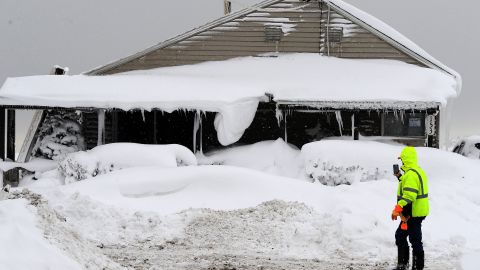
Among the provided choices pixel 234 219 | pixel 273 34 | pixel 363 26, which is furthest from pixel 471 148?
pixel 234 219

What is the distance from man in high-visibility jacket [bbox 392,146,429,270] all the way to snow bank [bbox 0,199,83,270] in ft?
13.0

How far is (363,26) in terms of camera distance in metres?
22.2

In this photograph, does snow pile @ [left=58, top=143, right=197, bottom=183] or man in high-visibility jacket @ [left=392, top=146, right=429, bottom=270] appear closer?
man in high-visibility jacket @ [left=392, top=146, right=429, bottom=270]

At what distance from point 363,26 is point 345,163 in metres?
7.68

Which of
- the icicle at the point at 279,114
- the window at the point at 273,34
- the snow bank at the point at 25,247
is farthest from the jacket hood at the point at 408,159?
the window at the point at 273,34

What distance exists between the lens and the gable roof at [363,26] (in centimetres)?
2208

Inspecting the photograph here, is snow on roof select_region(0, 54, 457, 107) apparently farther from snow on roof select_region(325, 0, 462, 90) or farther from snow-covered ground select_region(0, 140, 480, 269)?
snow-covered ground select_region(0, 140, 480, 269)

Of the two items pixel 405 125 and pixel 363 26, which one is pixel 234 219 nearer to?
pixel 405 125

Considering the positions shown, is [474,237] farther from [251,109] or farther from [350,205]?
[251,109]

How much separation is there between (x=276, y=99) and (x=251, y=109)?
86cm

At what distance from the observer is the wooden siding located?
22.3 m

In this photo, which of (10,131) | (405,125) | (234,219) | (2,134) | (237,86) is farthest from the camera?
(405,125)

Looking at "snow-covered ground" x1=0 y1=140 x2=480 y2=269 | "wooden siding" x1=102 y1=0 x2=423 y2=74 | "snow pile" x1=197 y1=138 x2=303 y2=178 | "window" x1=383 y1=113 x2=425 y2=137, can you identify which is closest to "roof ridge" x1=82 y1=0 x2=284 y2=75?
"wooden siding" x1=102 y1=0 x2=423 y2=74

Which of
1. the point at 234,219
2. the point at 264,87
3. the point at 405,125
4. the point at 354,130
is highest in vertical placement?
the point at 264,87
